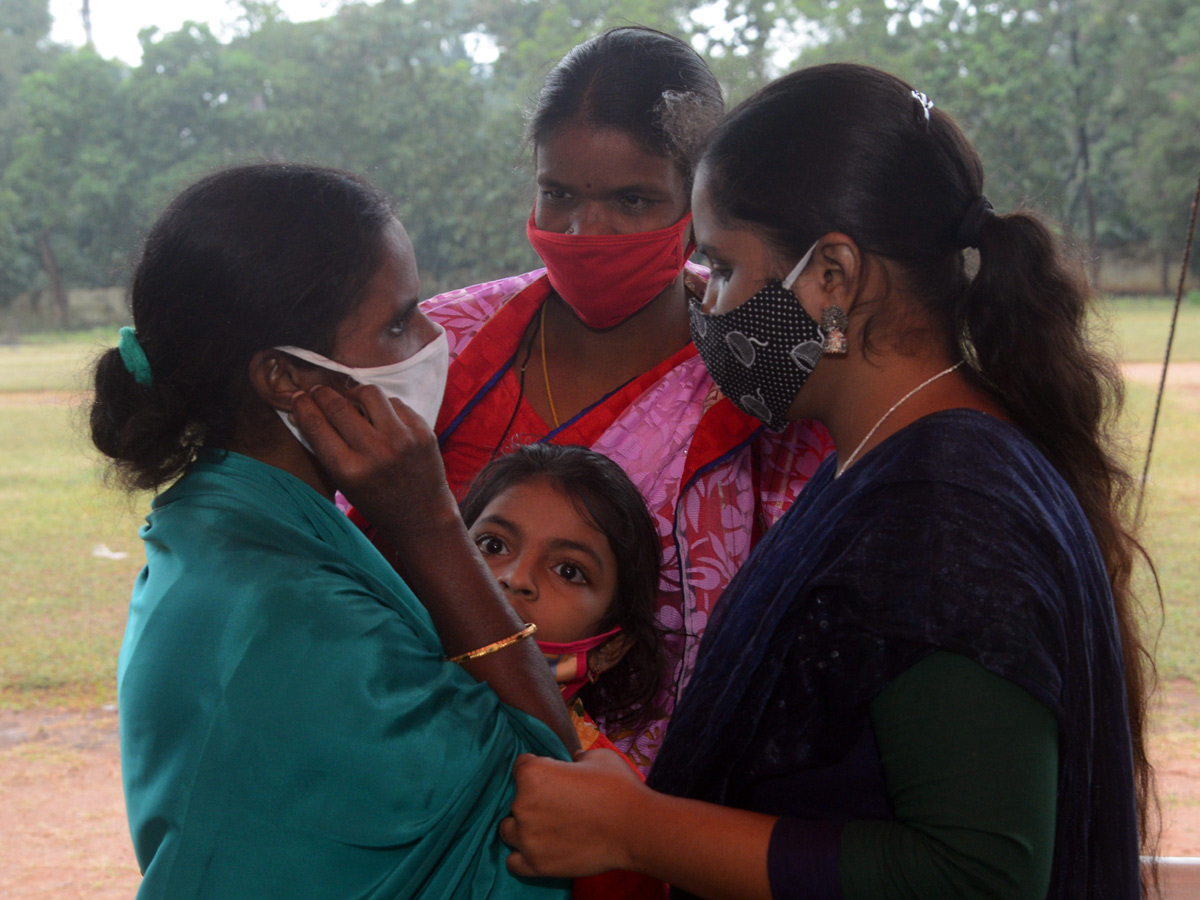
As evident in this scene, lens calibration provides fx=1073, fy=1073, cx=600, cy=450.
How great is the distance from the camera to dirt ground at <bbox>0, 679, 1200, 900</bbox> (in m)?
3.63

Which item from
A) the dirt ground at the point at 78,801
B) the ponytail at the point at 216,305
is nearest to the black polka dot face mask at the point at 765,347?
the ponytail at the point at 216,305

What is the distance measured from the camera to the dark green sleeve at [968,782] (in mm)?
1069

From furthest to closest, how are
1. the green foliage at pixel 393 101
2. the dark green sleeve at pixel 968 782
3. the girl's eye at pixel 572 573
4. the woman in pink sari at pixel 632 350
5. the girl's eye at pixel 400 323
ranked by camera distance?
the green foliage at pixel 393 101
the woman in pink sari at pixel 632 350
the girl's eye at pixel 572 573
the girl's eye at pixel 400 323
the dark green sleeve at pixel 968 782

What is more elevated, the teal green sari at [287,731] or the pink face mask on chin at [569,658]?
the teal green sari at [287,731]

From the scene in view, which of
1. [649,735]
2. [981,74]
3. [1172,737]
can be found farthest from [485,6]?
[649,735]

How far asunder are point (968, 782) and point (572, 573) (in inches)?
34.6

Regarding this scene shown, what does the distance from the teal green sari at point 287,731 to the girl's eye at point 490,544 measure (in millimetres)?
534

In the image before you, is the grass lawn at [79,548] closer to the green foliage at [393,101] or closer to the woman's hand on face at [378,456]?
the woman's hand on face at [378,456]

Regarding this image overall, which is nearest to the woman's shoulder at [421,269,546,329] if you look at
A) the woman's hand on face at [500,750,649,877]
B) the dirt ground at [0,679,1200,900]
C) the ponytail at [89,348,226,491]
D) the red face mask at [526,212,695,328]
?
the red face mask at [526,212,695,328]

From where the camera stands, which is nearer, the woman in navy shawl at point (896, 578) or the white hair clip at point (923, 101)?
the woman in navy shawl at point (896, 578)

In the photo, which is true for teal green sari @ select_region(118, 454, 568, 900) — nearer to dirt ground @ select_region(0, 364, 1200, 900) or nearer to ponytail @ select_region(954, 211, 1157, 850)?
ponytail @ select_region(954, 211, 1157, 850)

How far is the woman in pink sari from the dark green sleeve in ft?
2.73

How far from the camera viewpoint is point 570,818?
129 cm

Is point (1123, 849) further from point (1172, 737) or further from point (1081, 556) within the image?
point (1172, 737)
